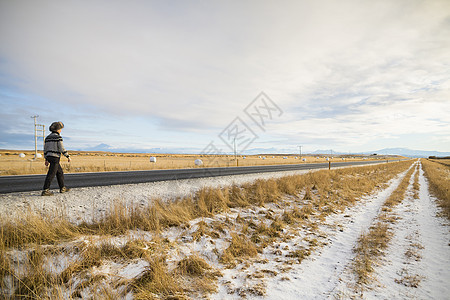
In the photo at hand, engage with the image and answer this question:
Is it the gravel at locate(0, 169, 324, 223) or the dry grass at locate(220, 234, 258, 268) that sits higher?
the gravel at locate(0, 169, 324, 223)

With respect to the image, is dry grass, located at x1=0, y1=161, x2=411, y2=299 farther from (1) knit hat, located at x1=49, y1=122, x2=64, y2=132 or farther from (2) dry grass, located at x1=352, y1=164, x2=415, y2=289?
(1) knit hat, located at x1=49, y1=122, x2=64, y2=132

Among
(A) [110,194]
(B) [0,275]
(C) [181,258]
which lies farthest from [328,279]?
(A) [110,194]

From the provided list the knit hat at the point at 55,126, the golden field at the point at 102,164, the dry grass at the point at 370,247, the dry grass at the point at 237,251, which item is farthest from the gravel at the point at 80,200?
the dry grass at the point at 370,247

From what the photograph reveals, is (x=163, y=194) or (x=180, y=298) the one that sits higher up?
(x=163, y=194)

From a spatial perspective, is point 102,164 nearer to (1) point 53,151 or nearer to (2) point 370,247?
(1) point 53,151

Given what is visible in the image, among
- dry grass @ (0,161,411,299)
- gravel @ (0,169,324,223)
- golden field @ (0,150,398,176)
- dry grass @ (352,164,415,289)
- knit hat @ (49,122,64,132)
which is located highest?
knit hat @ (49,122,64,132)

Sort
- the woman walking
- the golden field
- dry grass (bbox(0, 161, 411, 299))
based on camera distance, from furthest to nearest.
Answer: the golden field < the woman walking < dry grass (bbox(0, 161, 411, 299))

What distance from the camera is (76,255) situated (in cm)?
358

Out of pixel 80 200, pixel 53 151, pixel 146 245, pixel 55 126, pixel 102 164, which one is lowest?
pixel 146 245

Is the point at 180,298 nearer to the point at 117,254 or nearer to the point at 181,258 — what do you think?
the point at 181,258

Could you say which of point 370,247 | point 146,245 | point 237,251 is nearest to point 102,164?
point 146,245

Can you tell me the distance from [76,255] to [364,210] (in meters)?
10.2

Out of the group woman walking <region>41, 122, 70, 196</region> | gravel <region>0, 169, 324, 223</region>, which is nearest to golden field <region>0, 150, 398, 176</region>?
gravel <region>0, 169, 324, 223</region>

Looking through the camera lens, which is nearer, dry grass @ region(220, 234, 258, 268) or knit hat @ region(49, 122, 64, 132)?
dry grass @ region(220, 234, 258, 268)
